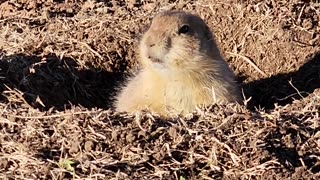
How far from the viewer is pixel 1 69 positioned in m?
6.30

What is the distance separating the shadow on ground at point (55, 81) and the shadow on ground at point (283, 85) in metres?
1.28

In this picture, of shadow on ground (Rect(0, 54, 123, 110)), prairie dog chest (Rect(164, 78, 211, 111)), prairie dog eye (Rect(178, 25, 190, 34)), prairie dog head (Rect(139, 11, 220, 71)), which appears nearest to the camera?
prairie dog head (Rect(139, 11, 220, 71))

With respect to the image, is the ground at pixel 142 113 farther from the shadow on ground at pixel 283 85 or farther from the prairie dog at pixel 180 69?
the prairie dog at pixel 180 69

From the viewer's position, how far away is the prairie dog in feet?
18.3

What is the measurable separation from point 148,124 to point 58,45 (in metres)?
2.25

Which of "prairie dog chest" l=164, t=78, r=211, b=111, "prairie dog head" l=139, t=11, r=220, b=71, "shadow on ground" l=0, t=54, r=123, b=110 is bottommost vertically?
"shadow on ground" l=0, t=54, r=123, b=110

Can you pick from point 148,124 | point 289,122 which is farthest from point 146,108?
point 289,122

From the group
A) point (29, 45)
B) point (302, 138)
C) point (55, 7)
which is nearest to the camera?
point (302, 138)

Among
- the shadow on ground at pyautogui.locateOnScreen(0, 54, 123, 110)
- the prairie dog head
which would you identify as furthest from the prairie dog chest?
the shadow on ground at pyautogui.locateOnScreen(0, 54, 123, 110)

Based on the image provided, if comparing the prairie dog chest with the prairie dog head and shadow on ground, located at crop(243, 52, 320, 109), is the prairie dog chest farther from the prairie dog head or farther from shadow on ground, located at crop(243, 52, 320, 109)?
shadow on ground, located at crop(243, 52, 320, 109)

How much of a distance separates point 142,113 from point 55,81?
1672 millimetres

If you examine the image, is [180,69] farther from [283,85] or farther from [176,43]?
[283,85]

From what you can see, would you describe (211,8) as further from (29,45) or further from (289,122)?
(289,122)

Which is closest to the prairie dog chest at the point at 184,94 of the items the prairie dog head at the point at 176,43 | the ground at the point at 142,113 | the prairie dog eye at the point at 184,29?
the prairie dog head at the point at 176,43
